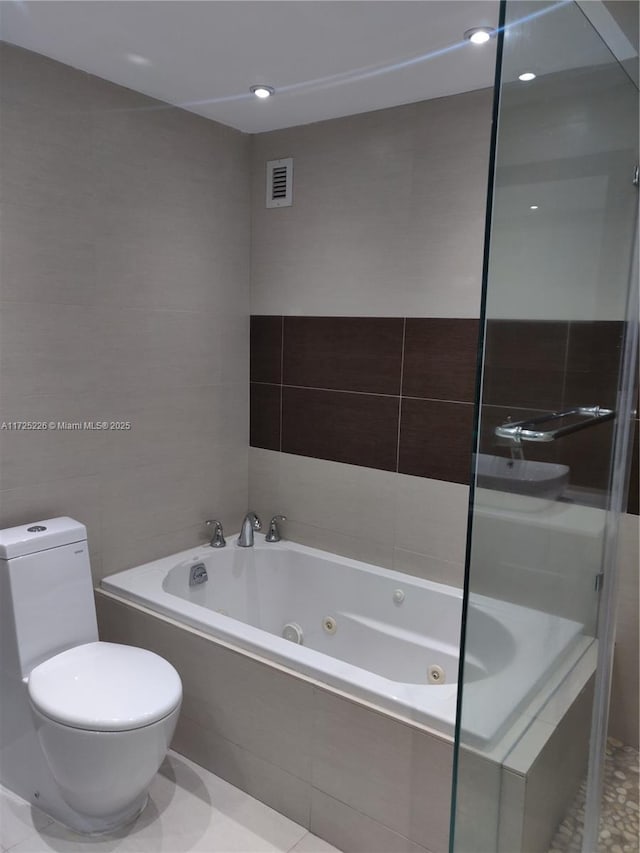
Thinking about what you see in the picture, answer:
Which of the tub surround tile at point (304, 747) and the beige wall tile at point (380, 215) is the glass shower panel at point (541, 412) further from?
the beige wall tile at point (380, 215)

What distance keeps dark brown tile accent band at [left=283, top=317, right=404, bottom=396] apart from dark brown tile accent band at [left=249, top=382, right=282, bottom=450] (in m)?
0.11

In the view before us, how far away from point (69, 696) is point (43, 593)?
388 millimetres

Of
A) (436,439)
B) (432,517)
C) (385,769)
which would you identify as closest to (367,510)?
(432,517)

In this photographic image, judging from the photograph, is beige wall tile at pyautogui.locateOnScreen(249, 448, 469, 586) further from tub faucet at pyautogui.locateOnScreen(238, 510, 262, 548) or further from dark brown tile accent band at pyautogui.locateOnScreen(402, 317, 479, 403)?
dark brown tile accent band at pyautogui.locateOnScreen(402, 317, 479, 403)

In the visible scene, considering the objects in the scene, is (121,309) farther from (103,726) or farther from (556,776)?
(556,776)

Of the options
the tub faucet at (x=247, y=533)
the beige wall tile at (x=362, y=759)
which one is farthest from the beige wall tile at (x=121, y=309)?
the beige wall tile at (x=362, y=759)

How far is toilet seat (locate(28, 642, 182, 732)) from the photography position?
188 centimetres

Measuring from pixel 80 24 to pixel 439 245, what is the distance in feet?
4.73

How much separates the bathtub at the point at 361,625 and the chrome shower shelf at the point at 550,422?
13.6 inches

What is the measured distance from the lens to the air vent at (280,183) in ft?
9.89

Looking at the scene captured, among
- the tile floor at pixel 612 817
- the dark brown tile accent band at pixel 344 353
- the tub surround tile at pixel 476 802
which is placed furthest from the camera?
the dark brown tile accent band at pixel 344 353

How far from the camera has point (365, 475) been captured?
2922 mm

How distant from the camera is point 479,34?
79.3 inches

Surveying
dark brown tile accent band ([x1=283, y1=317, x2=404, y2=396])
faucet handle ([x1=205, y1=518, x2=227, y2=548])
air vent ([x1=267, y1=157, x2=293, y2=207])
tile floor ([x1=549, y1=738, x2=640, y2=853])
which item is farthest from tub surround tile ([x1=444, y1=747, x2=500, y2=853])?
air vent ([x1=267, y1=157, x2=293, y2=207])
